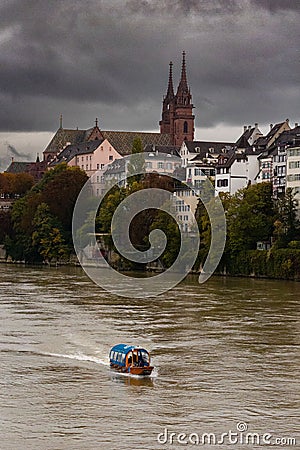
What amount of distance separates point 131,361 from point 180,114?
144752 mm

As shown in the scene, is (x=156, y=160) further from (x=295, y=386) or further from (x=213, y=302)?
(x=295, y=386)

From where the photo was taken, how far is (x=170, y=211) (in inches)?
3595

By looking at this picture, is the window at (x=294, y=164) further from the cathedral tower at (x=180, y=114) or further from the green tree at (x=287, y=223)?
the cathedral tower at (x=180, y=114)

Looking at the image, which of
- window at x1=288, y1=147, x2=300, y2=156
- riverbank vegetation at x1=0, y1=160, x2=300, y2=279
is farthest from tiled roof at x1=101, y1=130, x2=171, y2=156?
window at x1=288, y1=147, x2=300, y2=156

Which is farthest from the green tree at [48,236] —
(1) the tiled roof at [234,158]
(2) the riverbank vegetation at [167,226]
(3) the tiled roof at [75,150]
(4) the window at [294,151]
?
(3) the tiled roof at [75,150]

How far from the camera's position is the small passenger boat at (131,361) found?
30.4 m

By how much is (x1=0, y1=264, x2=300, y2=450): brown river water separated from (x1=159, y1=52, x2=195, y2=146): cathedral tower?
399 ft

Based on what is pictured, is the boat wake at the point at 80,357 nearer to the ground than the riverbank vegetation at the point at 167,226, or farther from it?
nearer to the ground

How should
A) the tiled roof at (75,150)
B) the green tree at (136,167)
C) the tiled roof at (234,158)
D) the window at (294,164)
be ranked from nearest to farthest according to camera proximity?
the window at (294,164) → the tiled roof at (234,158) → the green tree at (136,167) → the tiled roof at (75,150)

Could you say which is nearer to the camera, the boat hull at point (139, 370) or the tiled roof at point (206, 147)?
the boat hull at point (139, 370)

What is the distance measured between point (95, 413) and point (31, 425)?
190 centimetres

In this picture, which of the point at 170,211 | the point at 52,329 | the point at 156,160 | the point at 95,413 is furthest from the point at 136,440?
the point at 156,160

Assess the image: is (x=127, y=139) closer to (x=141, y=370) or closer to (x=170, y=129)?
(x=170, y=129)

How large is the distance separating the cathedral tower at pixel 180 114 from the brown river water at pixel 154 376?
121525mm
